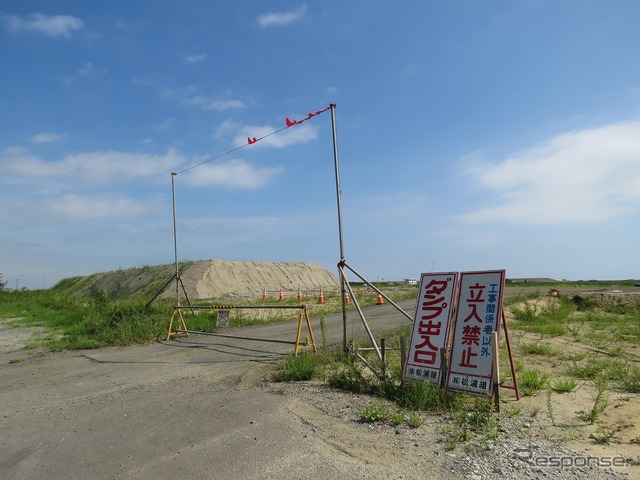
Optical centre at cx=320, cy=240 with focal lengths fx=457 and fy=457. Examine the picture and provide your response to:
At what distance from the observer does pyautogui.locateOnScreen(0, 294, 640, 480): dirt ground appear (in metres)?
3.87

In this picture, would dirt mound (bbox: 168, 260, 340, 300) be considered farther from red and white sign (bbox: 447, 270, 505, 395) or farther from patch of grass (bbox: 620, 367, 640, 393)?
patch of grass (bbox: 620, 367, 640, 393)

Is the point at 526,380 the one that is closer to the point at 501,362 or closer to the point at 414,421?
the point at 501,362

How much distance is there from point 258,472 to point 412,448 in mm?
1418

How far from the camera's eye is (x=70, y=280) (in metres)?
48.8

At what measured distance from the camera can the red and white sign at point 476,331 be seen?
5.18 m

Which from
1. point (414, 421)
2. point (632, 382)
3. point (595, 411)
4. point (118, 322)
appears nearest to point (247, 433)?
point (414, 421)

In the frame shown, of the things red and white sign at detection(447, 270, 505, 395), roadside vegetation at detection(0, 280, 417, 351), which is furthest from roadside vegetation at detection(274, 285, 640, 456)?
roadside vegetation at detection(0, 280, 417, 351)

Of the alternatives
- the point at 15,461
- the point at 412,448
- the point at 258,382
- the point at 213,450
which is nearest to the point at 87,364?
the point at 258,382

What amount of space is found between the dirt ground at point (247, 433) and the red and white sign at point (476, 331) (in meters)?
0.52

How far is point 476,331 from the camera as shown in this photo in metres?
5.41

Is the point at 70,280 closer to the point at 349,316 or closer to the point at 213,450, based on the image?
the point at 349,316

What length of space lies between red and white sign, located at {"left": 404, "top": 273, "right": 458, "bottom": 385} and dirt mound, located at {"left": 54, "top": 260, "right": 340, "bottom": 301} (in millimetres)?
22184

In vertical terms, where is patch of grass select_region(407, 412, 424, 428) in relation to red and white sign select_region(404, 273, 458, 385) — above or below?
below

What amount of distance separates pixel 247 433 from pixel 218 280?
27765 millimetres
